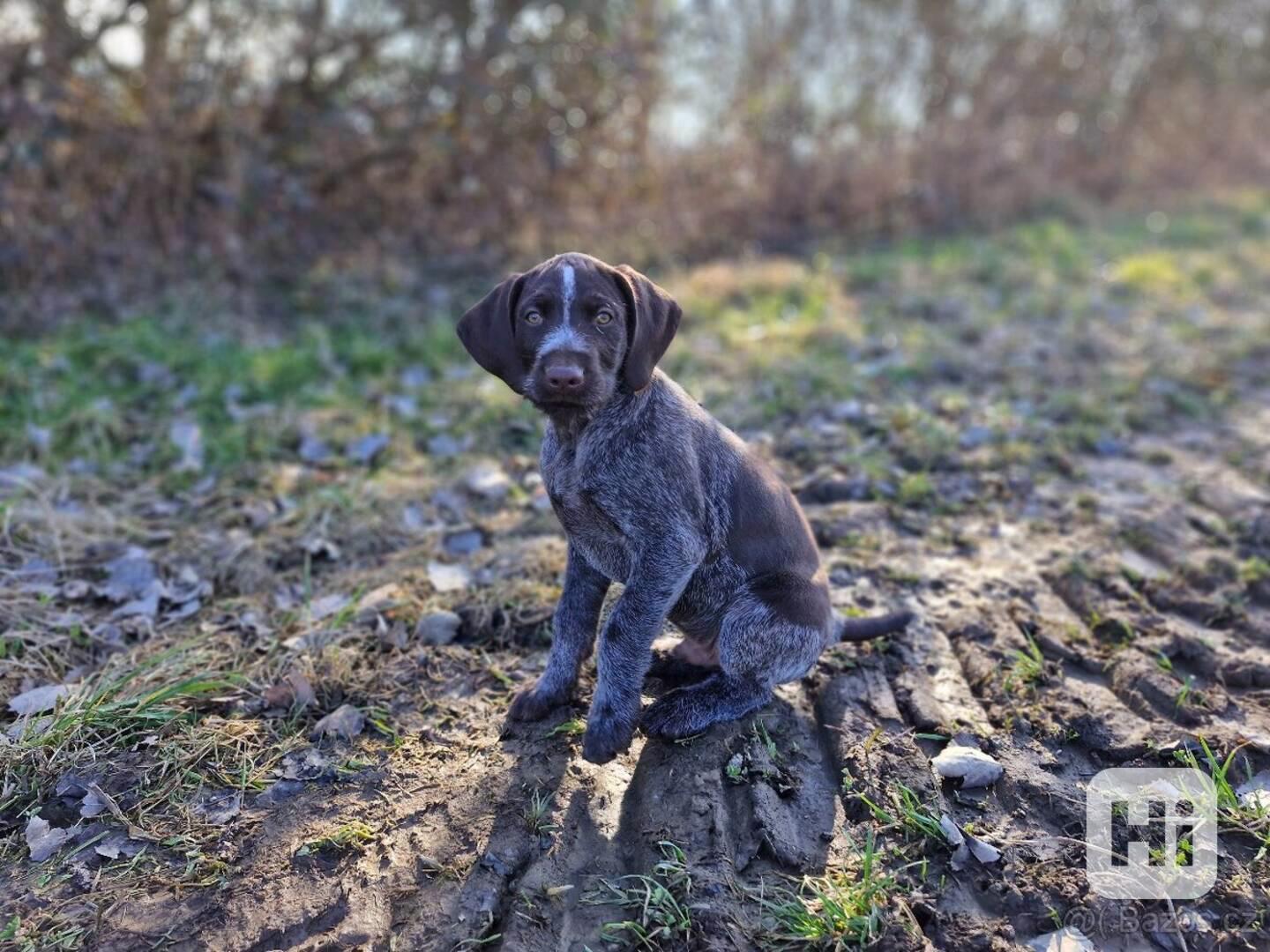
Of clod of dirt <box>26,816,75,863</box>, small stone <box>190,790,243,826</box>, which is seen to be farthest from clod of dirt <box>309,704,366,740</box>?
clod of dirt <box>26,816,75,863</box>

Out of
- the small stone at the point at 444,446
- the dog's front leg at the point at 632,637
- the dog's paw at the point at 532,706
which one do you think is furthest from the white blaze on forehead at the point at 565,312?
the small stone at the point at 444,446

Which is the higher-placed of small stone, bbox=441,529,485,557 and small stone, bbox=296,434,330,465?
small stone, bbox=296,434,330,465

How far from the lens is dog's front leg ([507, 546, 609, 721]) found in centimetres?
378

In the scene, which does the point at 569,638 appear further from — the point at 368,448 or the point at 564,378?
the point at 368,448

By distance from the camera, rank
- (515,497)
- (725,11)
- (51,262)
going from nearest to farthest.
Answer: (515,497)
(51,262)
(725,11)

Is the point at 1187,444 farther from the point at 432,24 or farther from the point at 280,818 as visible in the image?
the point at 432,24

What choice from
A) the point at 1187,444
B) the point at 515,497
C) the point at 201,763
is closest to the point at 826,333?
the point at 1187,444

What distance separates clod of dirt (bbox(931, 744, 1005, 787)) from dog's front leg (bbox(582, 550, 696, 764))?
110cm

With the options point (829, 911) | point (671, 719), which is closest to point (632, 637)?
point (671, 719)

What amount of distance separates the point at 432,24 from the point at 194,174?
2548 millimetres

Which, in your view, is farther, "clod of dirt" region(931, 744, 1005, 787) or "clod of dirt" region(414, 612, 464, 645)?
"clod of dirt" region(414, 612, 464, 645)

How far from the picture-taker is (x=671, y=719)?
3.63 m

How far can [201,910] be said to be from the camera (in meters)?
2.97

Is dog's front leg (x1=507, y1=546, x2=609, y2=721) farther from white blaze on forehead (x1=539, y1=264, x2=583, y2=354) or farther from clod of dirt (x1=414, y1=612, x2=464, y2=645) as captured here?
white blaze on forehead (x1=539, y1=264, x2=583, y2=354)
